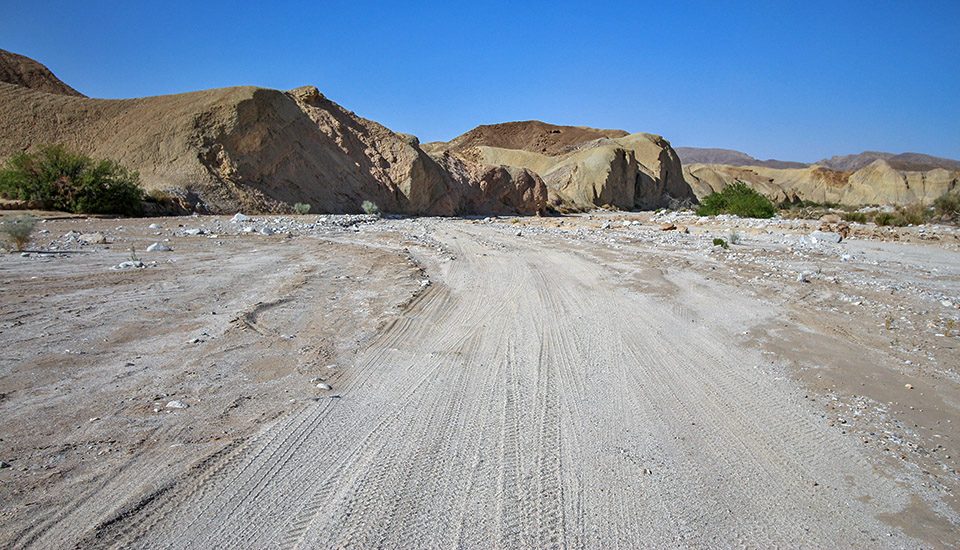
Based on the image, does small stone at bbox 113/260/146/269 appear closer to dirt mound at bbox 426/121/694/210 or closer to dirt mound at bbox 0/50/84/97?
dirt mound at bbox 426/121/694/210

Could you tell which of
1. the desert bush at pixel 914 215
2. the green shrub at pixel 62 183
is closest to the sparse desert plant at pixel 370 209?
the green shrub at pixel 62 183

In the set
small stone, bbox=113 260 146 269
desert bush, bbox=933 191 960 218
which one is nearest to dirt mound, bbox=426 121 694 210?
desert bush, bbox=933 191 960 218

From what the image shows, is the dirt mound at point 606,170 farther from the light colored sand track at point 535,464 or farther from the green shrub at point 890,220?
the light colored sand track at point 535,464

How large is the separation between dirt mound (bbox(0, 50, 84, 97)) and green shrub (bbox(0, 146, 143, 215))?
2759cm

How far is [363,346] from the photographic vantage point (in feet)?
19.1

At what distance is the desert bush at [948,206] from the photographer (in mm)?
26781

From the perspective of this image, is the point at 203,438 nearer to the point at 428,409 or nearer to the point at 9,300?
the point at 428,409

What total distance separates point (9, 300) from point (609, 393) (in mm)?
6809

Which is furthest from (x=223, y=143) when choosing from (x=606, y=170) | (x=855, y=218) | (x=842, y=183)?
(x=842, y=183)

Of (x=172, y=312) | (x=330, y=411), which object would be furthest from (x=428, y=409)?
(x=172, y=312)

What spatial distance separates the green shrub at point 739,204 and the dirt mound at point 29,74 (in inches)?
1706

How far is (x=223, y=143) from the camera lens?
26.7m

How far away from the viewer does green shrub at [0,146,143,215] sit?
60.2ft

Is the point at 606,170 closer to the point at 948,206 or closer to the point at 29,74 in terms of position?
the point at 948,206
